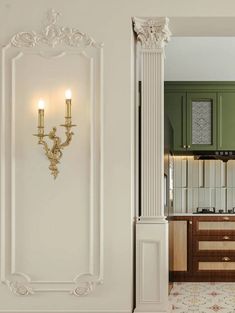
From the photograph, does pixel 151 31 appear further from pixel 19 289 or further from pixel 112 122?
pixel 19 289

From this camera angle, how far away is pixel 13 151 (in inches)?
215

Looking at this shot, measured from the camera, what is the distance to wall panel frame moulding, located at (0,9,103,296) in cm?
546

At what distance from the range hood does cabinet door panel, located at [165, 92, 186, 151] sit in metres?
0.26

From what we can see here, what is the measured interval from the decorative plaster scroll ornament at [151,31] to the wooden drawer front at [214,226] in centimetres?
374

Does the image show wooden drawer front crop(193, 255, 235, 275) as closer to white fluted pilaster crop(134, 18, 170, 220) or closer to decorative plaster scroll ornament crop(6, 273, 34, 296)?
white fluted pilaster crop(134, 18, 170, 220)

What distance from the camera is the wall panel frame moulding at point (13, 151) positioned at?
5.46m

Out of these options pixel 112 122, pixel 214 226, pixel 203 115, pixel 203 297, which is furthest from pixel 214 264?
pixel 112 122

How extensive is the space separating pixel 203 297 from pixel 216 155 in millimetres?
2382

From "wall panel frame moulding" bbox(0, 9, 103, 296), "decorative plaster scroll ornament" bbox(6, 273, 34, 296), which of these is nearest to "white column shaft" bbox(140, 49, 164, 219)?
"wall panel frame moulding" bbox(0, 9, 103, 296)

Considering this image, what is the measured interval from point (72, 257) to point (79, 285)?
0.23m

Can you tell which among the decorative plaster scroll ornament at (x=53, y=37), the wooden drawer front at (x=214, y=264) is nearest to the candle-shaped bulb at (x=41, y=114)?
the decorative plaster scroll ornament at (x=53, y=37)

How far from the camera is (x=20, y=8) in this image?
18.1ft

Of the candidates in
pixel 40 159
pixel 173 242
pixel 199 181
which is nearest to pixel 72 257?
pixel 40 159

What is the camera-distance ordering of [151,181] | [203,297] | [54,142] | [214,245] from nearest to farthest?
1. [54,142]
2. [151,181]
3. [203,297]
4. [214,245]
